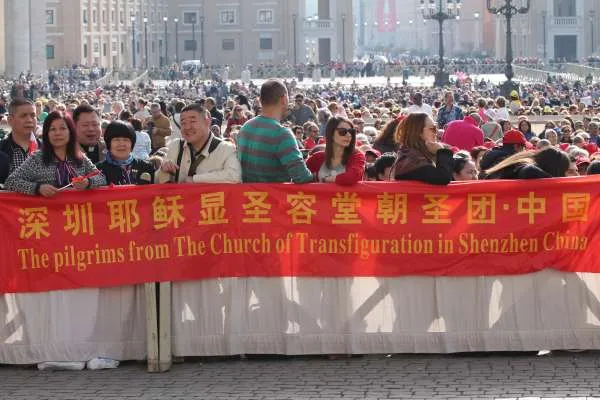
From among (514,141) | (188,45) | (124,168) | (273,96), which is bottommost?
(124,168)

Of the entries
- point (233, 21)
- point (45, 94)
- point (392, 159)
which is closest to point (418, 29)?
point (233, 21)

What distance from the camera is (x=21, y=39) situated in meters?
77.2

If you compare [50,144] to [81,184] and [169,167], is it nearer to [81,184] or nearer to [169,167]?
[81,184]

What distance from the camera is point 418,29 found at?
582 feet

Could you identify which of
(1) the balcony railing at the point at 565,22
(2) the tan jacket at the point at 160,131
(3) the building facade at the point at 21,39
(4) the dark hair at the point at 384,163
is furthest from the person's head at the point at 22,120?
(1) the balcony railing at the point at 565,22

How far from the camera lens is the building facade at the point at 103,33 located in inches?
3804

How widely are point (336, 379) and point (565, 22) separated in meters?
107

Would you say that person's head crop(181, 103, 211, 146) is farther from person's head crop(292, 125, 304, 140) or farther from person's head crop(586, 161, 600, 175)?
person's head crop(292, 125, 304, 140)

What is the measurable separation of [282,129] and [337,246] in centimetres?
76

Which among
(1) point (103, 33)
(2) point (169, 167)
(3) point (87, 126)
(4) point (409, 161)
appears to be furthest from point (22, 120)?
(1) point (103, 33)

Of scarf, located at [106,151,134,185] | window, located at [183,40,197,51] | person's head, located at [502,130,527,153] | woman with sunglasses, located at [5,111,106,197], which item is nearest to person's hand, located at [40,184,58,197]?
woman with sunglasses, located at [5,111,106,197]

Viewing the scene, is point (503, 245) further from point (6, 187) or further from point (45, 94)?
point (45, 94)

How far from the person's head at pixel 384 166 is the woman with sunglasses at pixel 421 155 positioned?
111 cm

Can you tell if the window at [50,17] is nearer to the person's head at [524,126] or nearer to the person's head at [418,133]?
the person's head at [524,126]
